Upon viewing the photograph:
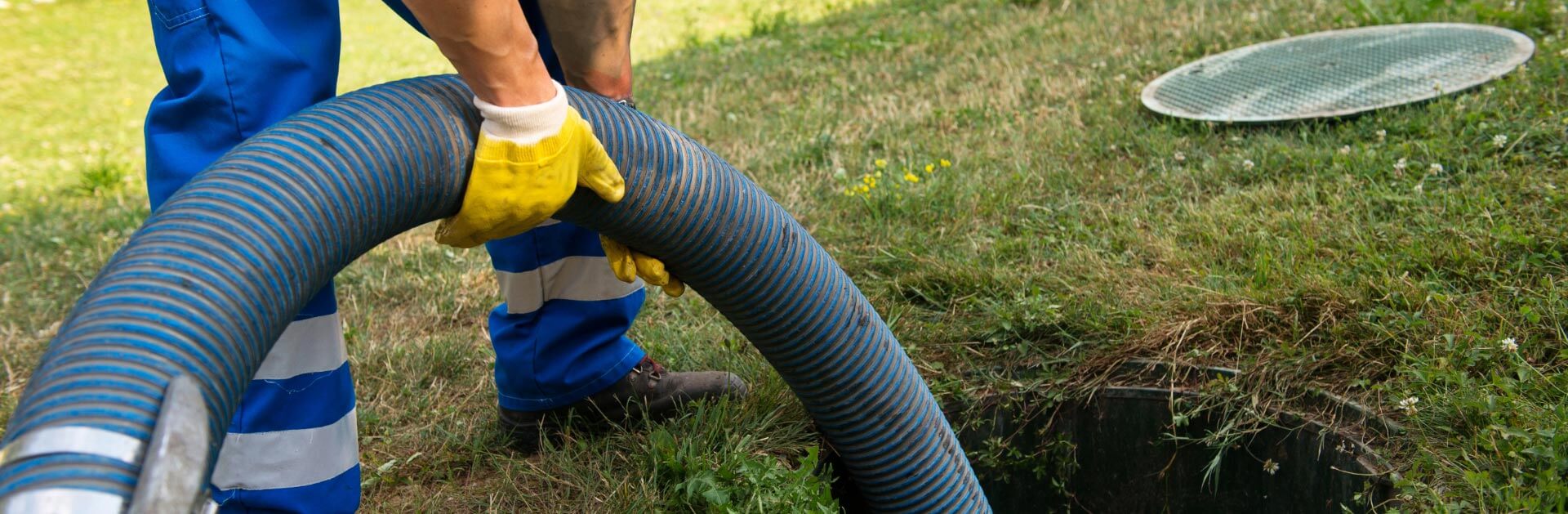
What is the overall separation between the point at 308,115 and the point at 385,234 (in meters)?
0.18

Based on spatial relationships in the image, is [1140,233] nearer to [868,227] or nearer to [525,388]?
[868,227]

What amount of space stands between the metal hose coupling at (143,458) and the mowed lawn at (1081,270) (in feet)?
3.15

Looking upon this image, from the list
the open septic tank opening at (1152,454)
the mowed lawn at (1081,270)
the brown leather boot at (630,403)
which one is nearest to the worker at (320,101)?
the brown leather boot at (630,403)

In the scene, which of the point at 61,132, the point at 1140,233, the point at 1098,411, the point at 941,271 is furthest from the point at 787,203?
the point at 61,132

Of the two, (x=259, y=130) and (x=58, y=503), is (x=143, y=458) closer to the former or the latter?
(x=58, y=503)

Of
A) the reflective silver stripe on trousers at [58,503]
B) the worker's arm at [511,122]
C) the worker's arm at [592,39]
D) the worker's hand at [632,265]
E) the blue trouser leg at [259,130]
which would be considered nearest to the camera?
the reflective silver stripe on trousers at [58,503]

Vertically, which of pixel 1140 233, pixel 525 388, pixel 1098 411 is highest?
pixel 525 388

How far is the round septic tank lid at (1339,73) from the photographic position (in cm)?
325

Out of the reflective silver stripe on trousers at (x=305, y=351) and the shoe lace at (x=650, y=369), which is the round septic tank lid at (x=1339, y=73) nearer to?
the shoe lace at (x=650, y=369)

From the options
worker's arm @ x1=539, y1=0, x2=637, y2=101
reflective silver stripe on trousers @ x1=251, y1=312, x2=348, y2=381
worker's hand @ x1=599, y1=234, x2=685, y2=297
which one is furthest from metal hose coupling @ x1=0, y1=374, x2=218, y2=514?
worker's arm @ x1=539, y1=0, x2=637, y2=101

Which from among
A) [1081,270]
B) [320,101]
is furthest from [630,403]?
[1081,270]

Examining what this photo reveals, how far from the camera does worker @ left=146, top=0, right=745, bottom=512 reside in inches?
58.4

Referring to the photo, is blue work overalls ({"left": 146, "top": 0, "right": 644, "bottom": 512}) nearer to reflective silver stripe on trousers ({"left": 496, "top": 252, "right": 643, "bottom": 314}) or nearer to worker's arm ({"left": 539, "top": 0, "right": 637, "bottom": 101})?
worker's arm ({"left": 539, "top": 0, "right": 637, "bottom": 101})

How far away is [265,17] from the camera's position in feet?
5.40
